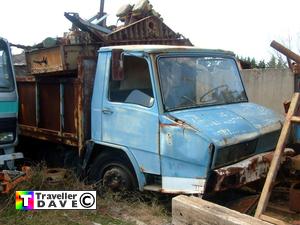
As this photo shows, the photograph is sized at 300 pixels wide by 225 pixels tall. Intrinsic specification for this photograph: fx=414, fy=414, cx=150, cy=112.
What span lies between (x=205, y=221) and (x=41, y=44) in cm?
407

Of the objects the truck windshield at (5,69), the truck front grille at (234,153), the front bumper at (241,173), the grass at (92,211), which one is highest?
the truck windshield at (5,69)

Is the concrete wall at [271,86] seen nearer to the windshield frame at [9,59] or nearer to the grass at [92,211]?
the grass at [92,211]

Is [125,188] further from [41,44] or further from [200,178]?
[41,44]

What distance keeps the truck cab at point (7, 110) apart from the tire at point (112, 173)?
1.05 metres

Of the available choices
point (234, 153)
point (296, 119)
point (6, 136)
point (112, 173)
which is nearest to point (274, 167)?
point (296, 119)

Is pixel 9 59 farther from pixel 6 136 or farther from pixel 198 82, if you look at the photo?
pixel 198 82

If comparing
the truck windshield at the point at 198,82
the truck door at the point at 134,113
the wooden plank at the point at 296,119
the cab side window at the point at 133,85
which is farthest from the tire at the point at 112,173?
the wooden plank at the point at 296,119

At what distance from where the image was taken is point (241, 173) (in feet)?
14.8

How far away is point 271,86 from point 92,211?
18.5 feet

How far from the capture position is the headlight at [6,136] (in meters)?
5.59

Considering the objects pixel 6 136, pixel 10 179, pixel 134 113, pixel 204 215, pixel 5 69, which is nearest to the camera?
pixel 204 215

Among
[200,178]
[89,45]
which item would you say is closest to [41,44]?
[89,45]

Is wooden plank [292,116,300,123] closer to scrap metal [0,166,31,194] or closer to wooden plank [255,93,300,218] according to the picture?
wooden plank [255,93,300,218]

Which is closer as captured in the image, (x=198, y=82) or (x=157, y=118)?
(x=157, y=118)
